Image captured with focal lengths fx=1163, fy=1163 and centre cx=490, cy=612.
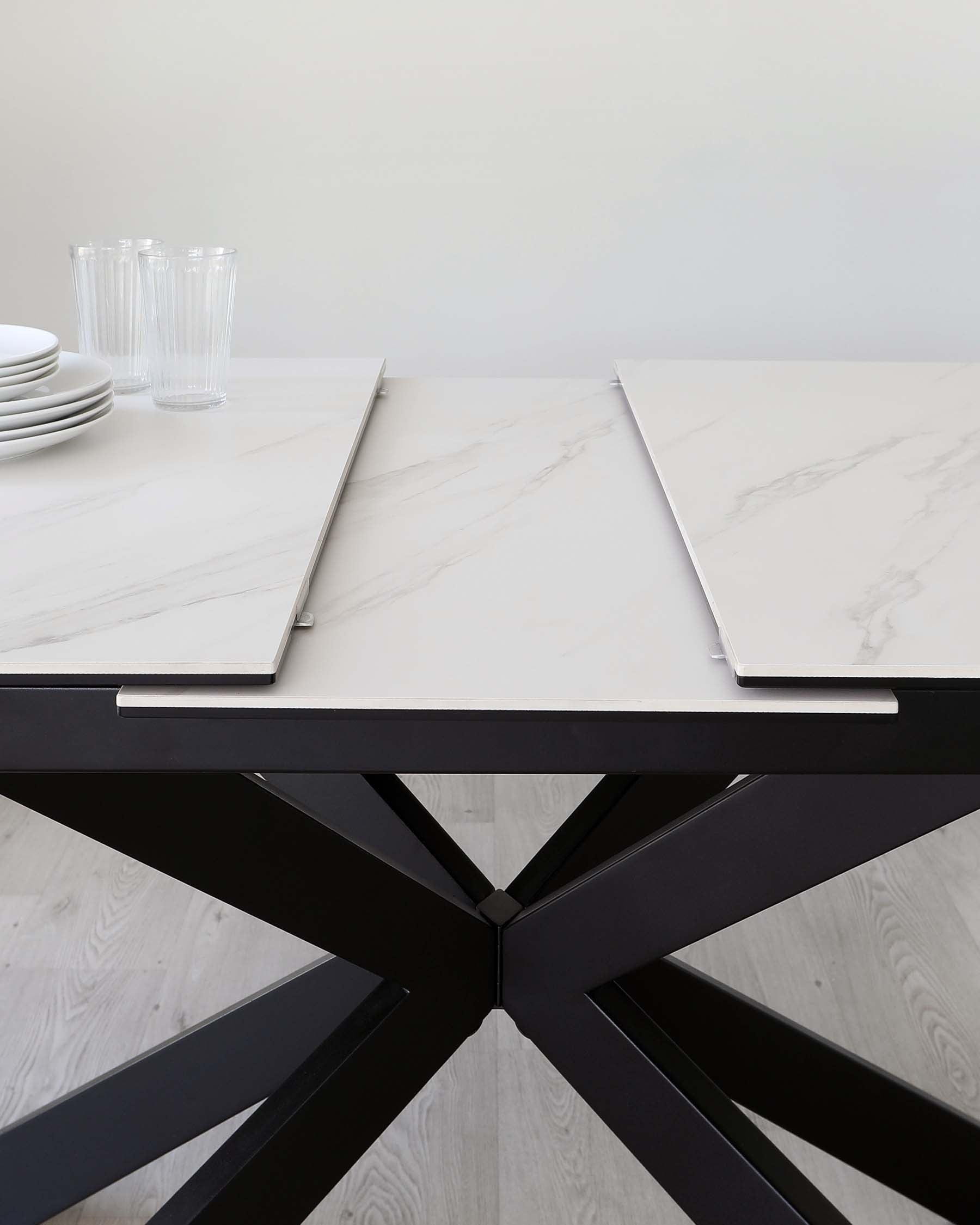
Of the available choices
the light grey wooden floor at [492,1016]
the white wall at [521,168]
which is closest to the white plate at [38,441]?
the light grey wooden floor at [492,1016]

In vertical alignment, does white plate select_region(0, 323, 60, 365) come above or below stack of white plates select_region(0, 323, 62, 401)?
below

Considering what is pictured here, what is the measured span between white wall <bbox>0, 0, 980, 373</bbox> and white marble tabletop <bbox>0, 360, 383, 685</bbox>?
109 centimetres

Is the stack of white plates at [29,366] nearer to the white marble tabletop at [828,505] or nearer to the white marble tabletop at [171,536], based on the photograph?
the white marble tabletop at [171,536]

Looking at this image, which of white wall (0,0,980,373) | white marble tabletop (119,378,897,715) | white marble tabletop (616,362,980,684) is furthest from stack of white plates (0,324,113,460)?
white wall (0,0,980,373)

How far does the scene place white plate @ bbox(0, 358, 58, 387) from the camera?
86 cm

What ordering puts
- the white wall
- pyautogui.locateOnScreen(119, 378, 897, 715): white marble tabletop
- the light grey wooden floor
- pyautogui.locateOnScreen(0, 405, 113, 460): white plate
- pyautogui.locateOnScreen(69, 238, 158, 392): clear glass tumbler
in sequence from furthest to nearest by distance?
the white wall
the light grey wooden floor
pyautogui.locateOnScreen(69, 238, 158, 392): clear glass tumbler
pyautogui.locateOnScreen(0, 405, 113, 460): white plate
pyautogui.locateOnScreen(119, 378, 897, 715): white marble tabletop

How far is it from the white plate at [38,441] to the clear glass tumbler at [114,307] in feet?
0.64

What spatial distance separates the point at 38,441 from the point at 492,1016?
90 centimetres

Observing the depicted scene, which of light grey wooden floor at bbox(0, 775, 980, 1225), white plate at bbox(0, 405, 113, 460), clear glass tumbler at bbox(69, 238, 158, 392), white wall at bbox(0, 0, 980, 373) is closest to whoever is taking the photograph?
white plate at bbox(0, 405, 113, 460)

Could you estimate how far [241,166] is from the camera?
204 cm

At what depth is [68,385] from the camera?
96 centimetres

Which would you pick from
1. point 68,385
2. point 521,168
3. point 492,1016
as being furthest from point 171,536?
point 521,168

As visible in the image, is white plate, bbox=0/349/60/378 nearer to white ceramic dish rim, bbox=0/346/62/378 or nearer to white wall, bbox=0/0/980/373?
white ceramic dish rim, bbox=0/346/62/378

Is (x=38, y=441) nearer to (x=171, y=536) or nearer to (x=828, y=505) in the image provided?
(x=171, y=536)
